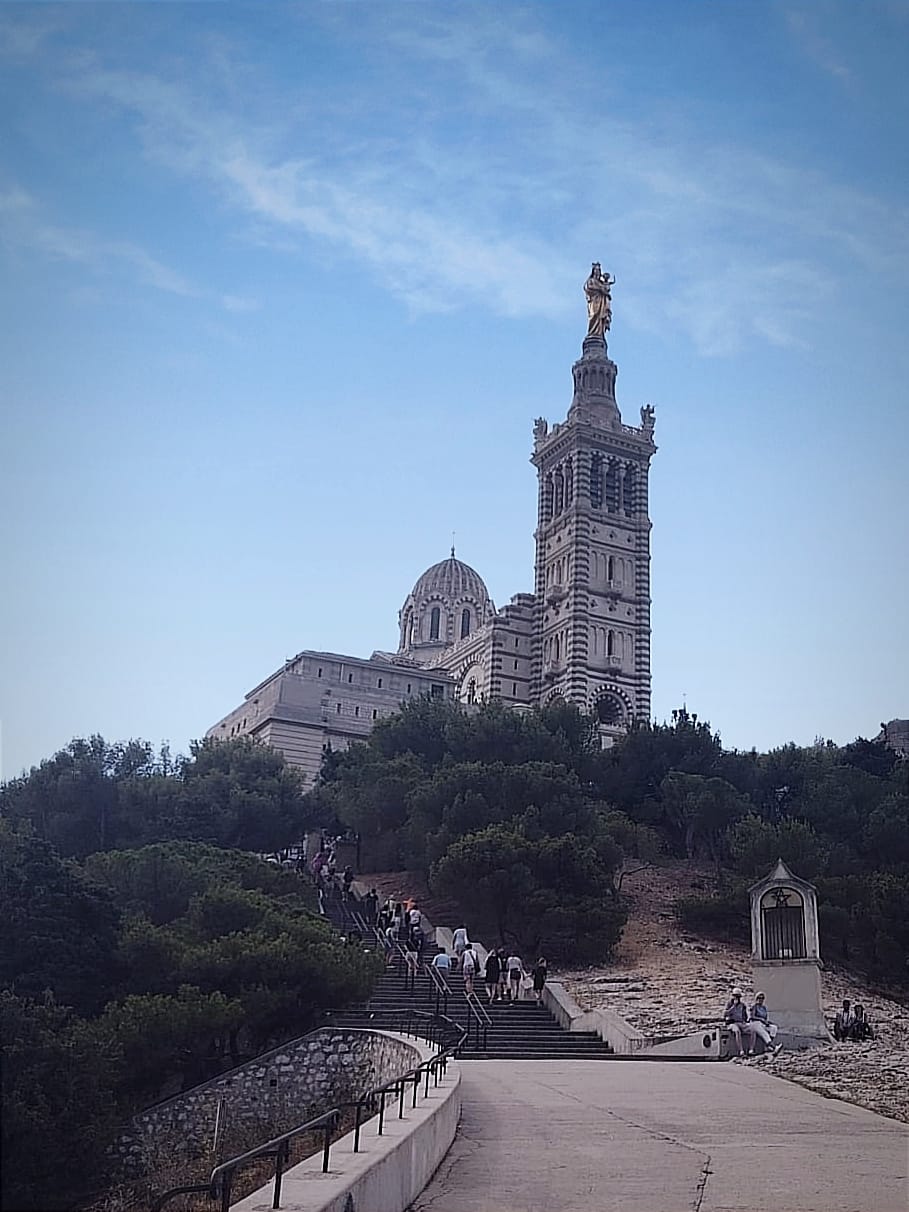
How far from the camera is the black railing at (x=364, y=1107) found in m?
5.08

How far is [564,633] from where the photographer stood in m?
67.7

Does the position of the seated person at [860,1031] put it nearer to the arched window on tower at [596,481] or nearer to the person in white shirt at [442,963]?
the person in white shirt at [442,963]

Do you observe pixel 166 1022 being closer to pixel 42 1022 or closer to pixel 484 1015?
pixel 42 1022

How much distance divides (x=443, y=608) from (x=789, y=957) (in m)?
59.0

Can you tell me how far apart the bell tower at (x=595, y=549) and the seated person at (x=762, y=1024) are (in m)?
43.4

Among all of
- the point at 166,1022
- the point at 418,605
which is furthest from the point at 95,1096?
the point at 418,605

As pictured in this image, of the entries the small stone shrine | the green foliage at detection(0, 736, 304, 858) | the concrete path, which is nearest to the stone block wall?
the concrete path

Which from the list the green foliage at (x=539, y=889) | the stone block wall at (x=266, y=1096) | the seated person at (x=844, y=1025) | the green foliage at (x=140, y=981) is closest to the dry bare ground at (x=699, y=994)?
the seated person at (x=844, y=1025)

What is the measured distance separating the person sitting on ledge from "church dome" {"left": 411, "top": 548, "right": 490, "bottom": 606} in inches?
2348

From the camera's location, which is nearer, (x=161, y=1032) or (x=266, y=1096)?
(x=266, y=1096)

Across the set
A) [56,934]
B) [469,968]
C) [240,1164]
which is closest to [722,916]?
[469,968]

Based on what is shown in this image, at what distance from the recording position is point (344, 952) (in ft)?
77.5

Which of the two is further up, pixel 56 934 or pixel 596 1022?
pixel 56 934

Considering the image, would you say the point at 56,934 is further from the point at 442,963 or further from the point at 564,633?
the point at 564,633
